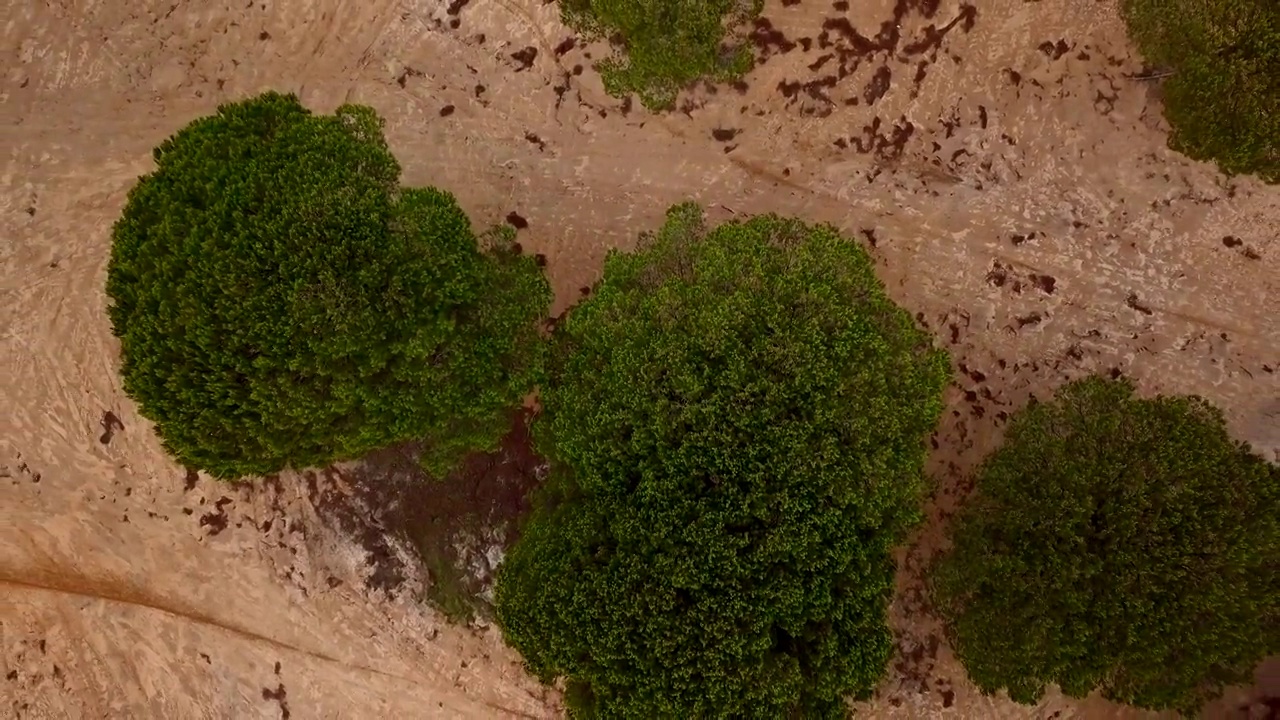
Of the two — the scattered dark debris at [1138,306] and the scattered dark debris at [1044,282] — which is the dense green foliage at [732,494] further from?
the scattered dark debris at [1138,306]

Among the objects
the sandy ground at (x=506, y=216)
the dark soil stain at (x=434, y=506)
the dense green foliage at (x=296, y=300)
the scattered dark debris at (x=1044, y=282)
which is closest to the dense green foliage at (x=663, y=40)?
the sandy ground at (x=506, y=216)

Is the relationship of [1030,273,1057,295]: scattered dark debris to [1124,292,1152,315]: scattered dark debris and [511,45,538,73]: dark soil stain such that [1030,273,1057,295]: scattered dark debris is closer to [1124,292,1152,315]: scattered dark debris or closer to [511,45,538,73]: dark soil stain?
[1124,292,1152,315]: scattered dark debris

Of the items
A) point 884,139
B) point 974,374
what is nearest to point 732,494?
point 974,374

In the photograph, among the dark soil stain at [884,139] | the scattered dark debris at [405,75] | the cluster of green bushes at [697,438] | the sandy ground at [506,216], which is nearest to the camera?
the cluster of green bushes at [697,438]

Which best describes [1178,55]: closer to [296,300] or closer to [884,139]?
[884,139]

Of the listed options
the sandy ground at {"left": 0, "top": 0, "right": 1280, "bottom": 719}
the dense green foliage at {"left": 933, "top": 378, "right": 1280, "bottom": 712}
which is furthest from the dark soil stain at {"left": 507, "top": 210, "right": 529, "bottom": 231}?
the dense green foliage at {"left": 933, "top": 378, "right": 1280, "bottom": 712}

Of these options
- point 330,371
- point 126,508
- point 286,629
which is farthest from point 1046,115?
point 126,508
